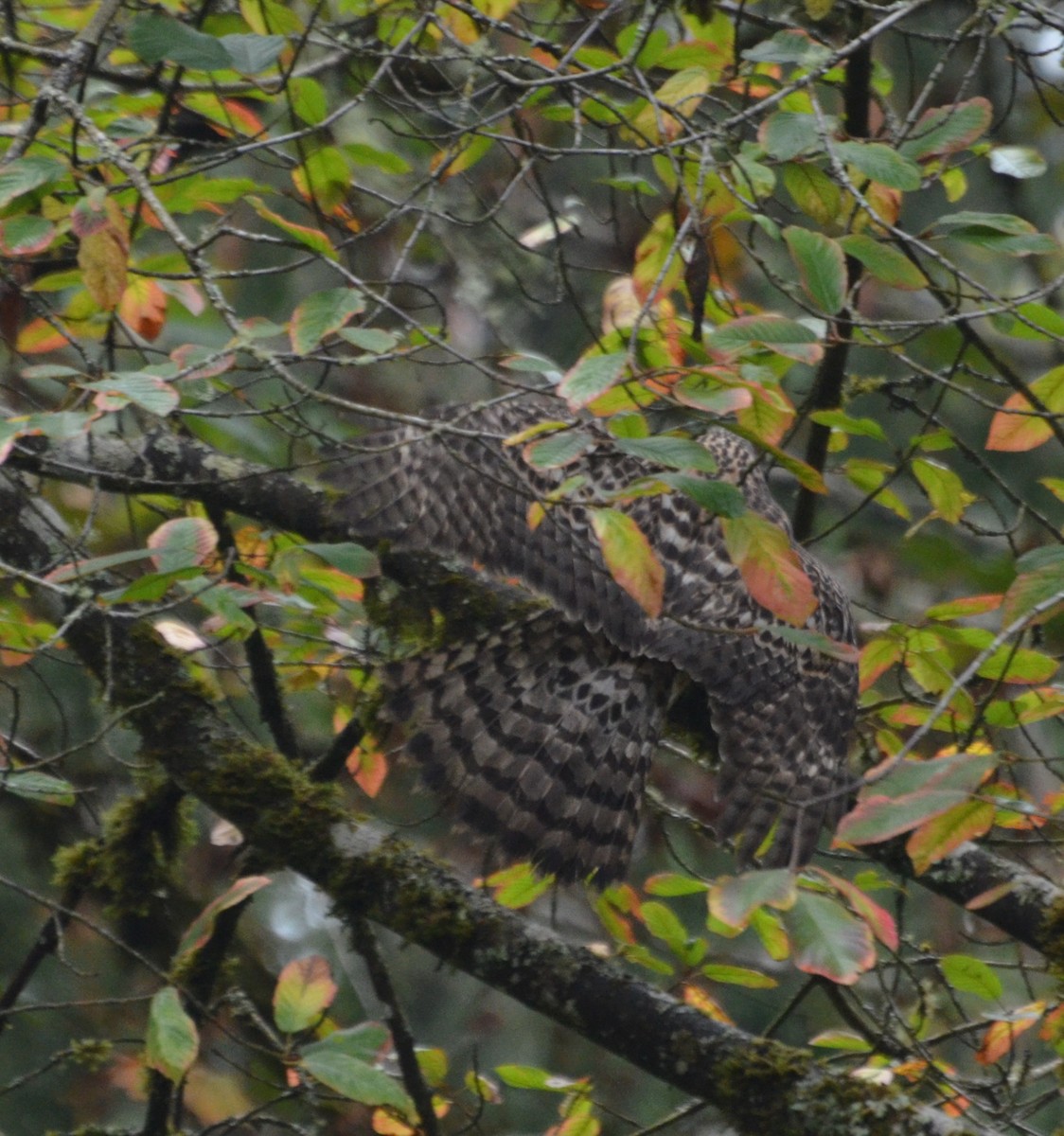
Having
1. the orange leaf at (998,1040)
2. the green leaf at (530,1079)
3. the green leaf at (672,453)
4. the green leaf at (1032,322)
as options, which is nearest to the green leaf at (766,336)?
the green leaf at (672,453)

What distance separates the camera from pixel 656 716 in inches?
150

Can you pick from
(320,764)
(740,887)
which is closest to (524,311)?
(320,764)

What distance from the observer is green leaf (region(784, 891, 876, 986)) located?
6.59 feet

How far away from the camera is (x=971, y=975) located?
3.21 meters

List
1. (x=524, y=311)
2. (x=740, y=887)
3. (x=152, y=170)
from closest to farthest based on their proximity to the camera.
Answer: (x=740, y=887)
(x=152, y=170)
(x=524, y=311)

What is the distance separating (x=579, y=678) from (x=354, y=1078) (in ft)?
4.44

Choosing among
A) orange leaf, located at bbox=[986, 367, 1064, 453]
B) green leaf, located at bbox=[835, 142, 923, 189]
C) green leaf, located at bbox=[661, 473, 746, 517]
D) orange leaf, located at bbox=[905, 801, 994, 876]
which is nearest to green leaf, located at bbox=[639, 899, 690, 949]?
orange leaf, located at bbox=[986, 367, 1064, 453]

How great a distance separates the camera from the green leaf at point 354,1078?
8.67 ft

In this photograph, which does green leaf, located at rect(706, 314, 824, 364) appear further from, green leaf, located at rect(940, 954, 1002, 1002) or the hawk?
A: green leaf, located at rect(940, 954, 1002, 1002)

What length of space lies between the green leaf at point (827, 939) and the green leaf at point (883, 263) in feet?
3.77

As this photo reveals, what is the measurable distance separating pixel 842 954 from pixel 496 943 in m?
1.23

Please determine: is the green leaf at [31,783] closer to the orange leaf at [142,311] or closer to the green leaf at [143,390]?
the green leaf at [143,390]

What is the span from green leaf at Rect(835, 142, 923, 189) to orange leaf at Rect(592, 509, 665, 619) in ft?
2.41

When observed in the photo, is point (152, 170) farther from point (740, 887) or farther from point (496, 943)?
point (740, 887)
